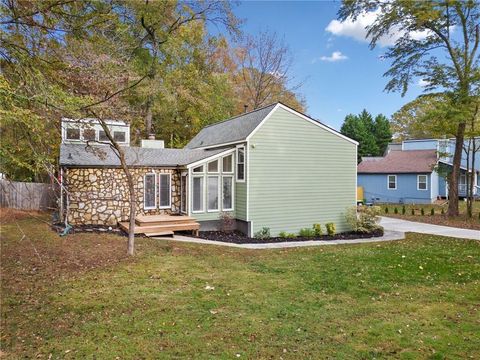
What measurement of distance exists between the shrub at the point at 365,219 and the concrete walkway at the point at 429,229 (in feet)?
3.98

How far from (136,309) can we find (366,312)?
12.0 ft

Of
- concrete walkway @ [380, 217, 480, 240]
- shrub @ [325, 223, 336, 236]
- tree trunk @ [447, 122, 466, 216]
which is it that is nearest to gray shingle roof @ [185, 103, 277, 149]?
shrub @ [325, 223, 336, 236]

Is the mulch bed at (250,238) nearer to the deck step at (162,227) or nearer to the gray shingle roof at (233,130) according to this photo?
Result: the deck step at (162,227)

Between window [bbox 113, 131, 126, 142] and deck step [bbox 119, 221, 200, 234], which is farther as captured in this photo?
window [bbox 113, 131, 126, 142]

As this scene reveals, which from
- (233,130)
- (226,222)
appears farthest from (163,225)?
(233,130)

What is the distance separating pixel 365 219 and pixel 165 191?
28.9 feet

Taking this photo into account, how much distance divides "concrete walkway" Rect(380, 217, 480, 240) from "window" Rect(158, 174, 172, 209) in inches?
389

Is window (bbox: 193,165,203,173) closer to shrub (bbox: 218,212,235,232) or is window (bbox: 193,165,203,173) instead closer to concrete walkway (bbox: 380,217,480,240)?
shrub (bbox: 218,212,235,232)

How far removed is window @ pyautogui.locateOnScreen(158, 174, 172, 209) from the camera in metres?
14.4

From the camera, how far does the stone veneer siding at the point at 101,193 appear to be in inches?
511

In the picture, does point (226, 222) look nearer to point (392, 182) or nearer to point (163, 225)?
point (163, 225)

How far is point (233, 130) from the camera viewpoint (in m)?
15.5

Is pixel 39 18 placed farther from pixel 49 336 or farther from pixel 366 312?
pixel 366 312

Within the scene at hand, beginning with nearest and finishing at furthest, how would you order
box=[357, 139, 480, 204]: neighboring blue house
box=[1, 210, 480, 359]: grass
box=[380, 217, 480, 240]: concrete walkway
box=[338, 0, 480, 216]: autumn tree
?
box=[1, 210, 480, 359]: grass
box=[380, 217, 480, 240]: concrete walkway
box=[338, 0, 480, 216]: autumn tree
box=[357, 139, 480, 204]: neighboring blue house
